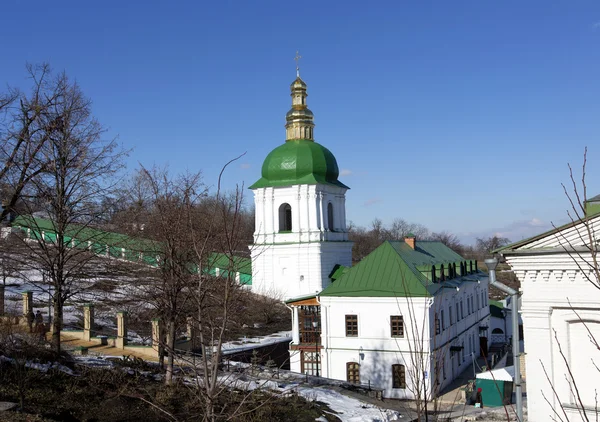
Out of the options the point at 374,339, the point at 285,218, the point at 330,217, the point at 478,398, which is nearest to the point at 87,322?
the point at 374,339

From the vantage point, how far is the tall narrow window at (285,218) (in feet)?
113

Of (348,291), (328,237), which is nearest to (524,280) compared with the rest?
(348,291)

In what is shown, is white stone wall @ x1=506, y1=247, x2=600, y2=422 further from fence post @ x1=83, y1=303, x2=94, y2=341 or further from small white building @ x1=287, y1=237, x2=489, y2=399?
fence post @ x1=83, y1=303, x2=94, y2=341

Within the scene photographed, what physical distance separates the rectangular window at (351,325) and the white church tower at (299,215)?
10.7m

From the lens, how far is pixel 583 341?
33.7 ft

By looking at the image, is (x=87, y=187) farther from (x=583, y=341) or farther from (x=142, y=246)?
(x=583, y=341)

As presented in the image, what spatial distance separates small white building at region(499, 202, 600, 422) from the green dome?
23044mm

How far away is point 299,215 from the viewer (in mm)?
33531

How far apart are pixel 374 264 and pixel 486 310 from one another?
1282 centimetres

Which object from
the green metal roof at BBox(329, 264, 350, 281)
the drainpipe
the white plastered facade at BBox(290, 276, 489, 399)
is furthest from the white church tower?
the drainpipe

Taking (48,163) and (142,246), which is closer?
(48,163)

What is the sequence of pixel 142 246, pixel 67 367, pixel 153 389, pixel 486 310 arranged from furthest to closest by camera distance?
pixel 486 310 → pixel 142 246 → pixel 67 367 → pixel 153 389

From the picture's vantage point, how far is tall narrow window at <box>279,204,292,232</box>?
34.4m

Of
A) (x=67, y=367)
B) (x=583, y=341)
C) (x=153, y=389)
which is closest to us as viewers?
(x=583, y=341)
